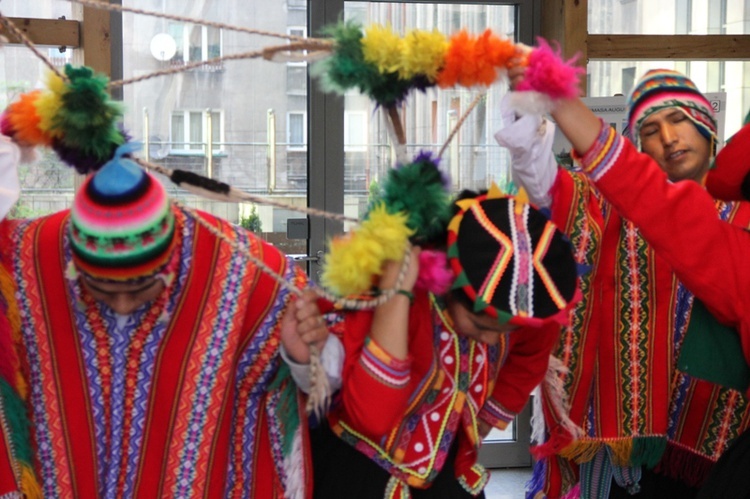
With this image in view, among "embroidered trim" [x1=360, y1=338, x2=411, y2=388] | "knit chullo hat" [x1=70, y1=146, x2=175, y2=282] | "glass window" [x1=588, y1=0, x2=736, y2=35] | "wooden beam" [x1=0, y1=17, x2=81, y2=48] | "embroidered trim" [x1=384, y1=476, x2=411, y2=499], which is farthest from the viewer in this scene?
"glass window" [x1=588, y1=0, x2=736, y2=35]

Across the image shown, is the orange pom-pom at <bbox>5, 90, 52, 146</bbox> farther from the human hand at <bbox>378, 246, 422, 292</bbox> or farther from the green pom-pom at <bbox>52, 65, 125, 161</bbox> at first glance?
the human hand at <bbox>378, 246, 422, 292</bbox>

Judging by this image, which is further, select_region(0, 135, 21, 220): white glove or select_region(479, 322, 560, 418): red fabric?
select_region(479, 322, 560, 418): red fabric

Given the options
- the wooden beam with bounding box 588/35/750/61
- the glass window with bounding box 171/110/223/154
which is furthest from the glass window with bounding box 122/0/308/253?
the wooden beam with bounding box 588/35/750/61

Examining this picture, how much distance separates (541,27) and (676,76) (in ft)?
7.29

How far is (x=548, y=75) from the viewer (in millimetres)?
1630

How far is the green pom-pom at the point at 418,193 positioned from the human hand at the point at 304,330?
223 mm

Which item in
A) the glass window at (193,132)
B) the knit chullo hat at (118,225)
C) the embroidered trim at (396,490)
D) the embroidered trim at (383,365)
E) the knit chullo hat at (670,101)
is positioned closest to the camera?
the knit chullo hat at (118,225)

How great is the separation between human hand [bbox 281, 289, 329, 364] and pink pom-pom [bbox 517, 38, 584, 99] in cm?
52

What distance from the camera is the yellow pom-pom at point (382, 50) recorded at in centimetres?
160

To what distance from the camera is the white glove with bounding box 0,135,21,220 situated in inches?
65.9

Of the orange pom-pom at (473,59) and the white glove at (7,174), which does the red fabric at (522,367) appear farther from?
the white glove at (7,174)

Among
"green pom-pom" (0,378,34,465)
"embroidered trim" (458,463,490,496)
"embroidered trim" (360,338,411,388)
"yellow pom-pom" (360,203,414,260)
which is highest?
"yellow pom-pom" (360,203,414,260)

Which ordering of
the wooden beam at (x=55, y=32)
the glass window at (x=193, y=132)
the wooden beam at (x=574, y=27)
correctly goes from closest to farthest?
the wooden beam at (x=55, y=32), the wooden beam at (x=574, y=27), the glass window at (x=193, y=132)

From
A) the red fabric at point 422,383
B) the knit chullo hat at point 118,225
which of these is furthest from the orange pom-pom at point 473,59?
the knit chullo hat at point 118,225
